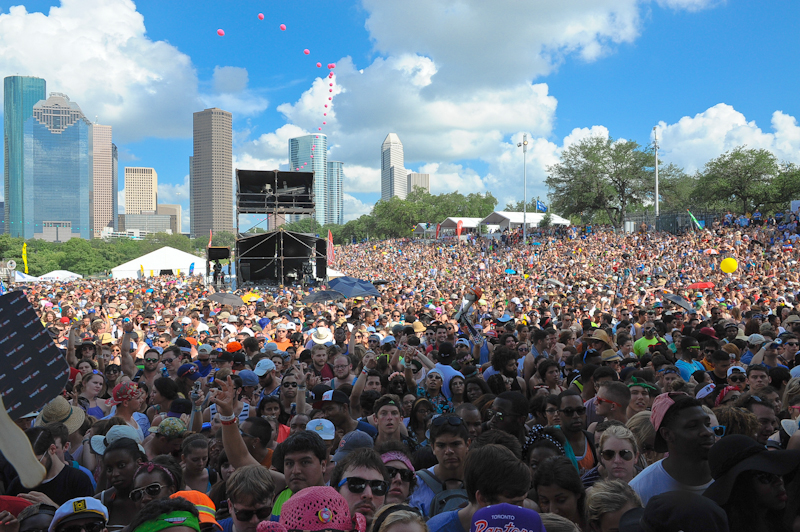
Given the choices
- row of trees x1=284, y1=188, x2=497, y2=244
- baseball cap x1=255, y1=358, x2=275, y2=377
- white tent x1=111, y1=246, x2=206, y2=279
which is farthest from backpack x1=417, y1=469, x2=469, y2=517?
row of trees x1=284, y1=188, x2=497, y2=244

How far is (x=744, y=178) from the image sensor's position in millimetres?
41625

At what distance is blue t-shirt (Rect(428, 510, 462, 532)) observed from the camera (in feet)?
8.60

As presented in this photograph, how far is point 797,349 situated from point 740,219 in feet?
85.8

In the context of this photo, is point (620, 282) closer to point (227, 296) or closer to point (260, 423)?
point (227, 296)

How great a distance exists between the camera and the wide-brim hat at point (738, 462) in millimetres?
2361

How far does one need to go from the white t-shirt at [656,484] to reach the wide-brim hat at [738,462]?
0.92 ft

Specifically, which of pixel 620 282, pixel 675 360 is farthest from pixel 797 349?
pixel 620 282

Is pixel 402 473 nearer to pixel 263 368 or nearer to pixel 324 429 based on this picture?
pixel 324 429

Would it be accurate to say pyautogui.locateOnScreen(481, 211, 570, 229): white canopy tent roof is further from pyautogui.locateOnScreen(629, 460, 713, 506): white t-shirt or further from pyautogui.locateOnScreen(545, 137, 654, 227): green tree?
pyautogui.locateOnScreen(629, 460, 713, 506): white t-shirt

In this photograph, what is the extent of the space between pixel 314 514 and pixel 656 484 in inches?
68.4

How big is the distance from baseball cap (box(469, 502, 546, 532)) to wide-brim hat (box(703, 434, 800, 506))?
0.93 meters

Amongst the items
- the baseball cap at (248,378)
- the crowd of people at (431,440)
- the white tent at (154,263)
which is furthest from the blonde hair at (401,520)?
the white tent at (154,263)

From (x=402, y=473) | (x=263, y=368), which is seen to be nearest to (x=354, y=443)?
(x=402, y=473)

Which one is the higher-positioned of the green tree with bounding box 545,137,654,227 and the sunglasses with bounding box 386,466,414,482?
the green tree with bounding box 545,137,654,227
